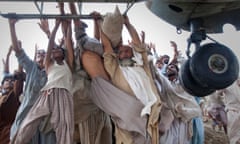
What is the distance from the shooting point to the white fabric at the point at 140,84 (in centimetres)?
270

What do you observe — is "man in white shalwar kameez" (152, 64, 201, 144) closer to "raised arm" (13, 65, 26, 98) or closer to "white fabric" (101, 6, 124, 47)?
"white fabric" (101, 6, 124, 47)

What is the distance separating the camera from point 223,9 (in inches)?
112

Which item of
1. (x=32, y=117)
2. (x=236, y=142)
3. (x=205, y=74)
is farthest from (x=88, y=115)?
(x=236, y=142)

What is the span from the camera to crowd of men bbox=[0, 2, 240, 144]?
2633 millimetres

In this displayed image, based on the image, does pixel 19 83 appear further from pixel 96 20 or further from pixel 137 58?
pixel 137 58

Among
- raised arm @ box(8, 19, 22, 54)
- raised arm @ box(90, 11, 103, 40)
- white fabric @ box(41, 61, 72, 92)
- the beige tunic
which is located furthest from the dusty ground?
raised arm @ box(8, 19, 22, 54)

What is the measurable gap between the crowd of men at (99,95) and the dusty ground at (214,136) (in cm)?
109

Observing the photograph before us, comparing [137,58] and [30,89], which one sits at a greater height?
[137,58]

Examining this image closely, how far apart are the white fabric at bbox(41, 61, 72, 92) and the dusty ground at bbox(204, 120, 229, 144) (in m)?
2.01

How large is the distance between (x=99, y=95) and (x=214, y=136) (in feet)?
6.61

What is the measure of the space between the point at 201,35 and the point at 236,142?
143cm

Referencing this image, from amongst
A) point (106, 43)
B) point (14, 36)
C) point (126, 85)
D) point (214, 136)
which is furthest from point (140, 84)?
point (214, 136)

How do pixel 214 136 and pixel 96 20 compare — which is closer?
pixel 96 20

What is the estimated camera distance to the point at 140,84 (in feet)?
9.09
